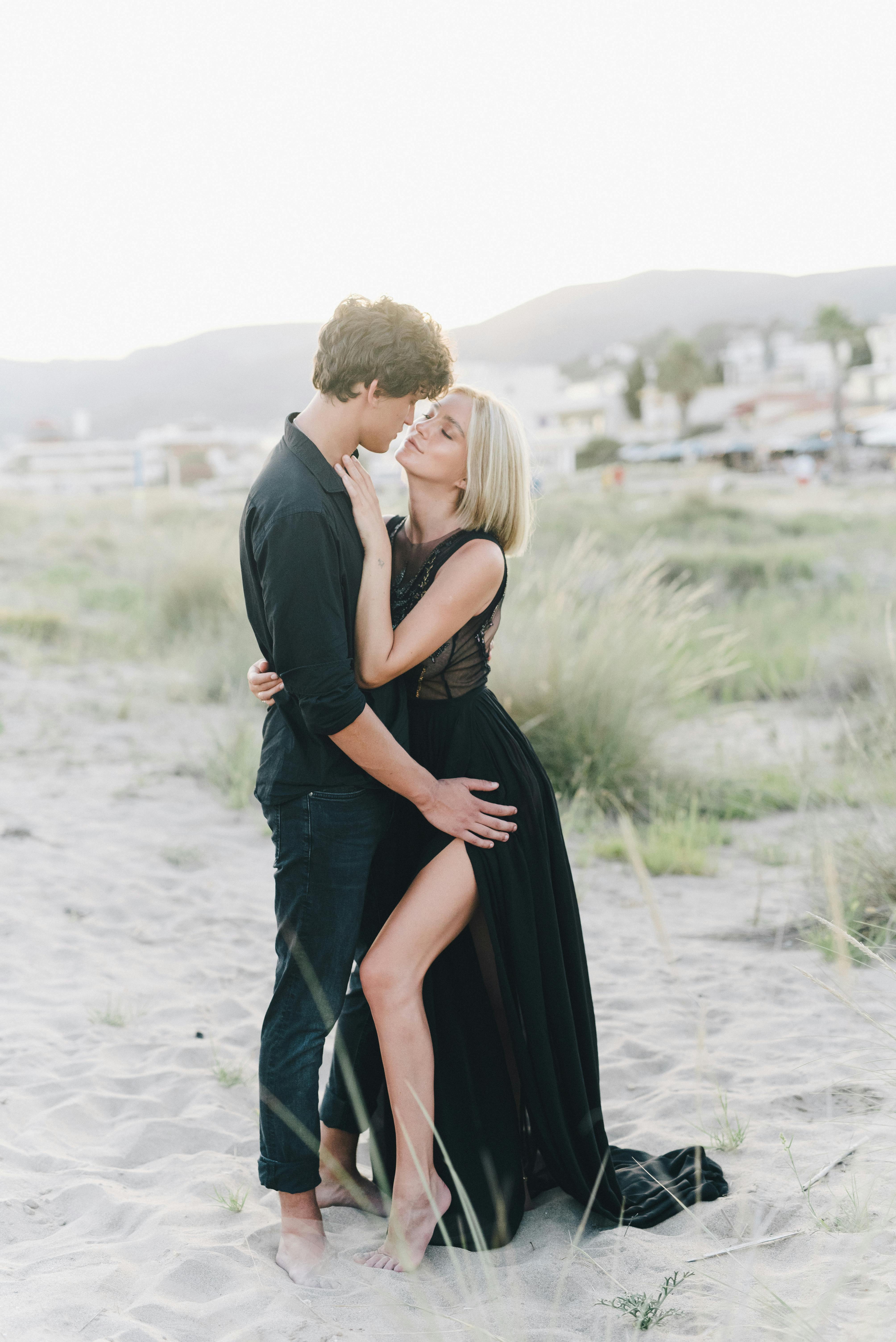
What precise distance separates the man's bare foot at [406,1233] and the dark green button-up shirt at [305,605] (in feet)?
3.36

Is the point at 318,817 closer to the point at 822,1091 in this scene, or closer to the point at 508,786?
the point at 508,786

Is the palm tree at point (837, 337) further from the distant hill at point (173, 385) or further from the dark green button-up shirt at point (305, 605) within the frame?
the distant hill at point (173, 385)

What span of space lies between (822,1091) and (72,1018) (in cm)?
262

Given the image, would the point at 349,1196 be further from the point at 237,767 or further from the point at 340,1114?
the point at 237,767

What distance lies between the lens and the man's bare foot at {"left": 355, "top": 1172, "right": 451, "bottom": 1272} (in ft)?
8.43

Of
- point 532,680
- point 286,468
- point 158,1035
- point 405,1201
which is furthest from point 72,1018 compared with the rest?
point 532,680

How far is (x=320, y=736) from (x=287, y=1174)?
41.0 inches

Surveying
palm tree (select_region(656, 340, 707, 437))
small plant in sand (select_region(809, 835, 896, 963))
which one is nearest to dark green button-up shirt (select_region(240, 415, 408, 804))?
small plant in sand (select_region(809, 835, 896, 963))

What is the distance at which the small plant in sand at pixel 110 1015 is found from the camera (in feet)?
13.0

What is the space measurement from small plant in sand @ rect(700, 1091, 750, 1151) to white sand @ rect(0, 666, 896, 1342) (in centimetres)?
3

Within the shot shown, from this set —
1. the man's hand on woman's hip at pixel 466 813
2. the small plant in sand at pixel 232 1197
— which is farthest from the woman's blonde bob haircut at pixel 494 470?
the small plant in sand at pixel 232 1197

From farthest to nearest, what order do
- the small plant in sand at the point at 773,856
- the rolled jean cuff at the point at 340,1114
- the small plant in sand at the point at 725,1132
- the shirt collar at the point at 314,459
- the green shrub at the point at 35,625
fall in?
the green shrub at the point at 35,625, the small plant in sand at the point at 773,856, the small plant in sand at the point at 725,1132, the rolled jean cuff at the point at 340,1114, the shirt collar at the point at 314,459

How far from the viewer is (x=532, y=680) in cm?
664

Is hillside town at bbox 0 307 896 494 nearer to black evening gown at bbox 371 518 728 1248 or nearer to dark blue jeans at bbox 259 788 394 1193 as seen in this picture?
black evening gown at bbox 371 518 728 1248
